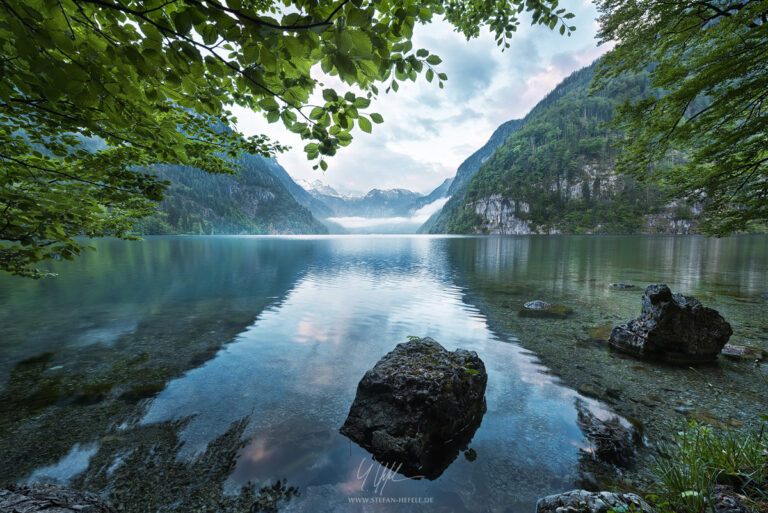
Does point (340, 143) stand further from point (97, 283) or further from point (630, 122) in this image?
point (97, 283)

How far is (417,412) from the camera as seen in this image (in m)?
5.97

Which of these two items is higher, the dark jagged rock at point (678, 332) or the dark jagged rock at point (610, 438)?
the dark jagged rock at point (678, 332)

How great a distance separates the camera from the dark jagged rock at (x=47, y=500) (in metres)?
3.13

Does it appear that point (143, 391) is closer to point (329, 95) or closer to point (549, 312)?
point (329, 95)

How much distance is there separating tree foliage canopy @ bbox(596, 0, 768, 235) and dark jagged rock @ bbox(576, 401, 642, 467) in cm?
921

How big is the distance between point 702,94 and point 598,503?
39.2ft

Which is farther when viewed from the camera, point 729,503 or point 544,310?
point 544,310

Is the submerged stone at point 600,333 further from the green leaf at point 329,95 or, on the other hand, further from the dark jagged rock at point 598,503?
the green leaf at point 329,95

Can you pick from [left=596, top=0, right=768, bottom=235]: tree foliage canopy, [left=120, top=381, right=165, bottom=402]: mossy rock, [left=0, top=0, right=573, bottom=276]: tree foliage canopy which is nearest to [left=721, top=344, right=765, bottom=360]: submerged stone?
[left=596, top=0, right=768, bottom=235]: tree foliage canopy

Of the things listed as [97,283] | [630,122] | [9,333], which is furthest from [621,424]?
[97,283]

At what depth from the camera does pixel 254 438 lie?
646cm

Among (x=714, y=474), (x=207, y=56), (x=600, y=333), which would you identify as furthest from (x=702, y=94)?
(x=207, y=56)

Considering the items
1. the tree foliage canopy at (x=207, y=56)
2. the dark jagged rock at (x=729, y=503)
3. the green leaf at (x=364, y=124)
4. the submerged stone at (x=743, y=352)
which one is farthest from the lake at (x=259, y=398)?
the green leaf at (x=364, y=124)

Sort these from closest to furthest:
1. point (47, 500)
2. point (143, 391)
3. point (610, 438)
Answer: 1. point (47, 500)
2. point (610, 438)
3. point (143, 391)
